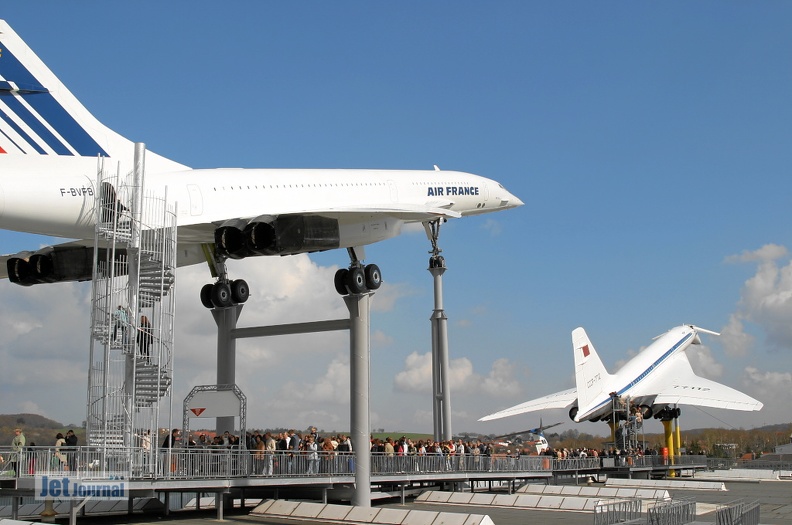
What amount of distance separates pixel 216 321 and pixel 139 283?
616 cm

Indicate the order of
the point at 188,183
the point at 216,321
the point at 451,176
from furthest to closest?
the point at 451,176 < the point at 216,321 < the point at 188,183

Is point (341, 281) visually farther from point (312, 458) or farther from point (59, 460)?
point (59, 460)

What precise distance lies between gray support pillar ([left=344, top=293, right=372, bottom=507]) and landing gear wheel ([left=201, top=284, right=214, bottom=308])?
15.8ft

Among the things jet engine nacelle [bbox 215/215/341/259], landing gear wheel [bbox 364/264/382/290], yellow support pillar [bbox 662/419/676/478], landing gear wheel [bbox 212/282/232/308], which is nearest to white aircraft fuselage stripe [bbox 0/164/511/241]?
jet engine nacelle [bbox 215/215/341/259]

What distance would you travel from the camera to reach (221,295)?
78.1 ft

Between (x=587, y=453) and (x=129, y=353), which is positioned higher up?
(x=129, y=353)

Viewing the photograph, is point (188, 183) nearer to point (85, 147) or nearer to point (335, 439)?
point (85, 147)

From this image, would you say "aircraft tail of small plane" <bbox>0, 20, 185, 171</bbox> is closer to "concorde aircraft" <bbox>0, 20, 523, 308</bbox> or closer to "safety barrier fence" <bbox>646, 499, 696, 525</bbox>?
"concorde aircraft" <bbox>0, 20, 523, 308</bbox>

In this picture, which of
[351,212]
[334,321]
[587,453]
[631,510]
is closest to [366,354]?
[334,321]

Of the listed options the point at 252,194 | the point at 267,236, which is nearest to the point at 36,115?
the point at 252,194

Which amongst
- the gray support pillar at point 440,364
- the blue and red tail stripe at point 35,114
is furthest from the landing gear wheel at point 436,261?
the blue and red tail stripe at point 35,114

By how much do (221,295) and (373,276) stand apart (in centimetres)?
400

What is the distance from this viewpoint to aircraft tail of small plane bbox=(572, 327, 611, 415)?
43938mm

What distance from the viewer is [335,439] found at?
22.1 meters
